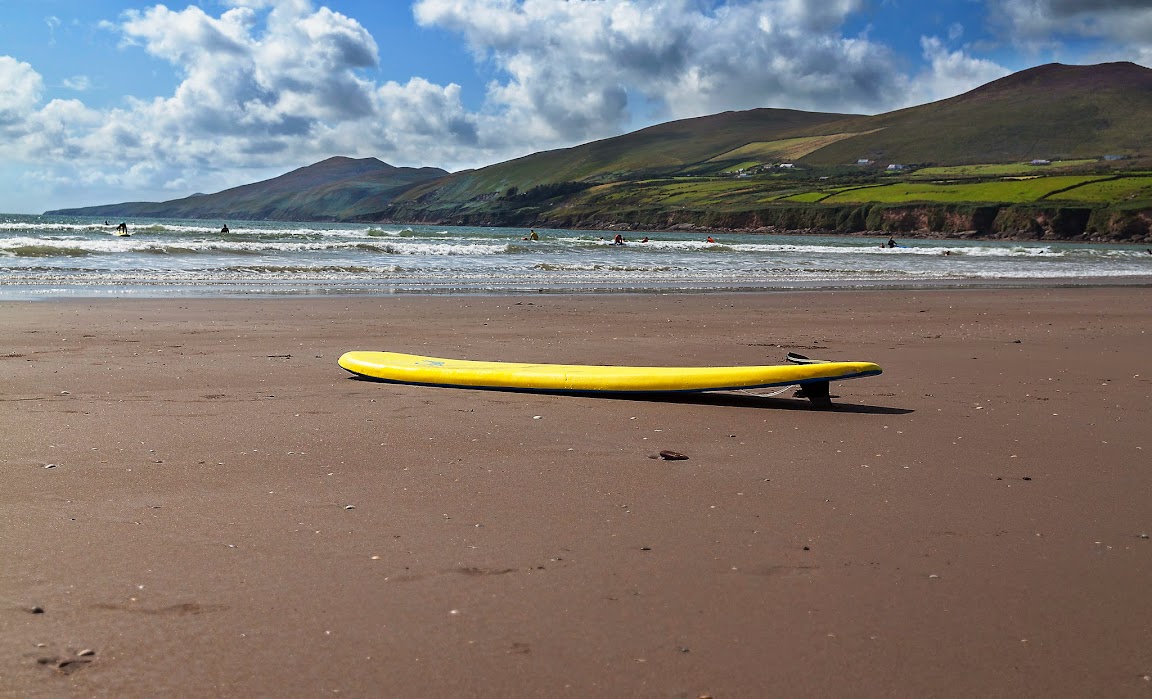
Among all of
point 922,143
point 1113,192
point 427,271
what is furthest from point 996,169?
point 427,271

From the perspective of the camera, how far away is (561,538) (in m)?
3.54

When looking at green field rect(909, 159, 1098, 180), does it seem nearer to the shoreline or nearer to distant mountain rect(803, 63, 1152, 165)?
distant mountain rect(803, 63, 1152, 165)

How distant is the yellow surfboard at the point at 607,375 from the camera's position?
20.6ft

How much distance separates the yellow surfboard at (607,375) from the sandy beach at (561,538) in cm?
16

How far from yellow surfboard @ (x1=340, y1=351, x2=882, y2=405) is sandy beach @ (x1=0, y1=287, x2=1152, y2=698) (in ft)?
0.52

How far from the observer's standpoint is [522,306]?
1380 centimetres

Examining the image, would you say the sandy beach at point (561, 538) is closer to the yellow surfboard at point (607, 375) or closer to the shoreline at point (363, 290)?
the yellow surfboard at point (607, 375)

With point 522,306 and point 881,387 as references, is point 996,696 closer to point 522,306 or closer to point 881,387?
point 881,387

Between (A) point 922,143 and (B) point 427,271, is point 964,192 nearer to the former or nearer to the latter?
(A) point 922,143

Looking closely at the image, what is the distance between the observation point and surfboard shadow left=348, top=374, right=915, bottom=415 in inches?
250

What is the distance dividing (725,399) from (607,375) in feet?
2.63

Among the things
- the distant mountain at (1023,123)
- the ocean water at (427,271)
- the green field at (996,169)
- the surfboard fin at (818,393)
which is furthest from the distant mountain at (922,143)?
the surfboard fin at (818,393)

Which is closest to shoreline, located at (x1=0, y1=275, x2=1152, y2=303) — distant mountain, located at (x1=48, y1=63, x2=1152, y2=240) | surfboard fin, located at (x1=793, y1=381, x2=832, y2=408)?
surfboard fin, located at (x1=793, y1=381, x2=832, y2=408)

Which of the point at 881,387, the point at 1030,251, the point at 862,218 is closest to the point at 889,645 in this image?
the point at 881,387
